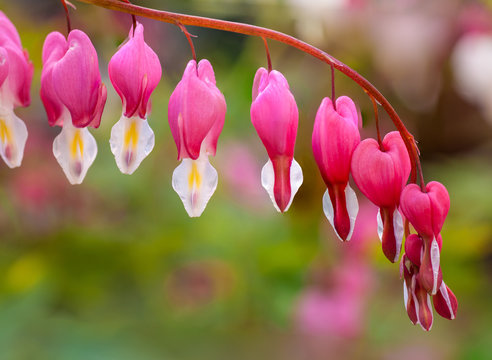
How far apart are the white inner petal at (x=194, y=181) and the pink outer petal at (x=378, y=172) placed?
14 centimetres

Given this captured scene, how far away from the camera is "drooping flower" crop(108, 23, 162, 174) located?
1.95 feet

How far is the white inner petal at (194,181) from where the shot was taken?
0.61 metres

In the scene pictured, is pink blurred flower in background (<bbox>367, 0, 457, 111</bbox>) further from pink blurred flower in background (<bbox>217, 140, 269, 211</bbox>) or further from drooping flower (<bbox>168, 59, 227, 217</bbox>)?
drooping flower (<bbox>168, 59, 227, 217</bbox>)

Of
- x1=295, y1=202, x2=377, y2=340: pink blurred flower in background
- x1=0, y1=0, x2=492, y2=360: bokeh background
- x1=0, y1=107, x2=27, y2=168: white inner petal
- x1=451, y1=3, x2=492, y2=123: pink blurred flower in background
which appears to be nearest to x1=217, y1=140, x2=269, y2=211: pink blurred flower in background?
x1=0, y1=0, x2=492, y2=360: bokeh background

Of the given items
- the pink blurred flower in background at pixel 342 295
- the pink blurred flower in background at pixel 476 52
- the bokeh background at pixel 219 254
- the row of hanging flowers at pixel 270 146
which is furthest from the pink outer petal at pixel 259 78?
the pink blurred flower in background at pixel 476 52

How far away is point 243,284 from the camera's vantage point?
1.88 meters

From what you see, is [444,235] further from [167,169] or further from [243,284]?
[167,169]

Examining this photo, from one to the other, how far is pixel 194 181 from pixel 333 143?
136 millimetres

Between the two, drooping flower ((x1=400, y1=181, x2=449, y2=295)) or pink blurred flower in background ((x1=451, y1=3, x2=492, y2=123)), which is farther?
pink blurred flower in background ((x1=451, y1=3, x2=492, y2=123))

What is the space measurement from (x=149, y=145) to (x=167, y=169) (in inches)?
56.9

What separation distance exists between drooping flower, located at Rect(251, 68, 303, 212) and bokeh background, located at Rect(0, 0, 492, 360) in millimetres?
1060

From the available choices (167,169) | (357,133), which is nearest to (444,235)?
(167,169)

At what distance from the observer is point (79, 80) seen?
598 mm

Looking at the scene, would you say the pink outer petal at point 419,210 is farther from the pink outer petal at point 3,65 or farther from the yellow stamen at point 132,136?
the pink outer petal at point 3,65
